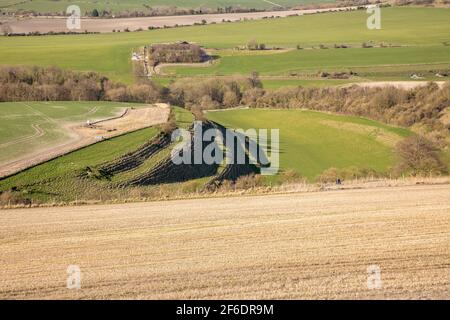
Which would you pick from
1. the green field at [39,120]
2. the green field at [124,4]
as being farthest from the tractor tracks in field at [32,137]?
the green field at [124,4]

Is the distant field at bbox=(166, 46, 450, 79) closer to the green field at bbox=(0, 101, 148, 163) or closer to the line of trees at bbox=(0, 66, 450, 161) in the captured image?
the line of trees at bbox=(0, 66, 450, 161)

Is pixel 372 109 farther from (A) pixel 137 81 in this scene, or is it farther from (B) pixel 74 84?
(B) pixel 74 84

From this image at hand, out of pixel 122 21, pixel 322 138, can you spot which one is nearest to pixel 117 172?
pixel 322 138

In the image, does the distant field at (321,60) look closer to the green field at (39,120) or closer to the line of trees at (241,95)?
the line of trees at (241,95)

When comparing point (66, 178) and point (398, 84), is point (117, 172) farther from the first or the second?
point (398, 84)

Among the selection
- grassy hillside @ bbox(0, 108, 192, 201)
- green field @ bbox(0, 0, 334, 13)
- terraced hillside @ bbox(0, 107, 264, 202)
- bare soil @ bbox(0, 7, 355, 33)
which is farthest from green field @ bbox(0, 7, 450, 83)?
grassy hillside @ bbox(0, 108, 192, 201)
